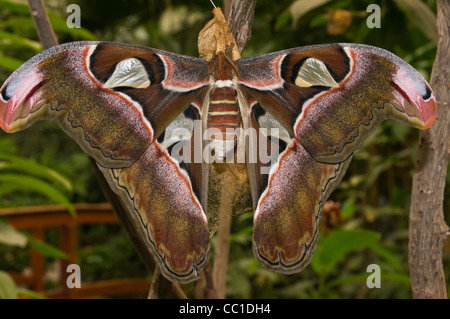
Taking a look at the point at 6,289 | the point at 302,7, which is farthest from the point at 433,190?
the point at 6,289

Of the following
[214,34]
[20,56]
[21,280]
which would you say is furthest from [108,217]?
[214,34]

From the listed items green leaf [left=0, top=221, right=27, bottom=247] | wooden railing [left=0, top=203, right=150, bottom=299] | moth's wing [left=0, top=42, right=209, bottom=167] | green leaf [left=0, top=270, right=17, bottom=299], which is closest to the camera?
→ moth's wing [left=0, top=42, right=209, bottom=167]

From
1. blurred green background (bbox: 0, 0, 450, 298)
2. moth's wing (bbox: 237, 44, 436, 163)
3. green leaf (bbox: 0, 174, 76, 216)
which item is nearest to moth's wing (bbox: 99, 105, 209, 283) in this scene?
moth's wing (bbox: 237, 44, 436, 163)

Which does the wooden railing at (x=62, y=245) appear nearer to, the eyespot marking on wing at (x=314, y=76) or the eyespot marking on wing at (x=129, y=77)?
the eyespot marking on wing at (x=129, y=77)

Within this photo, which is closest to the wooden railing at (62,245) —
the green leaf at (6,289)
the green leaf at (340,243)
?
the green leaf at (6,289)

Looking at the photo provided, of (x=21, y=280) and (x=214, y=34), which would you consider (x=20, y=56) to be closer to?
(x=21, y=280)

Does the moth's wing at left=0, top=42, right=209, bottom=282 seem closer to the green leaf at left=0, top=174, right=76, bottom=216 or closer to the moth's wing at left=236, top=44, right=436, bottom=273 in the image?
the moth's wing at left=236, top=44, right=436, bottom=273
